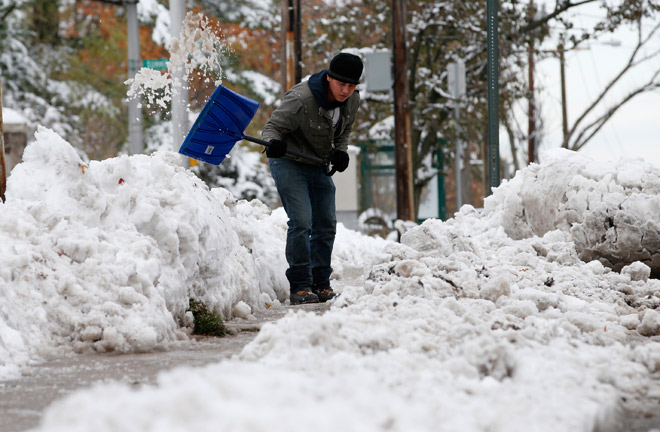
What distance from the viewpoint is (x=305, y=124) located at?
724 centimetres

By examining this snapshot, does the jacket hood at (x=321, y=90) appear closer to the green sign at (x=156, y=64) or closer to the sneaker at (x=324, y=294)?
the sneaker at (x=324, y=294)

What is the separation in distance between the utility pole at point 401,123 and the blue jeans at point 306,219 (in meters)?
10.2

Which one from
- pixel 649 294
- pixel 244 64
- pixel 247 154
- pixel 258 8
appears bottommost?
pixel 649 294

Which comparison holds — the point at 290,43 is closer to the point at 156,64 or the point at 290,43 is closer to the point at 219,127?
the point at 156,64

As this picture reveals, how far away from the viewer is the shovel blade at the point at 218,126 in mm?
7199

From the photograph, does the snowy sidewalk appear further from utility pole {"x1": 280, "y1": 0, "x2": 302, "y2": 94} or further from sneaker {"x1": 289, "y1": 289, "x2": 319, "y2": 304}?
utility pole {"x1": 280, "y1": 0, "x2": 302, "y2": 94}

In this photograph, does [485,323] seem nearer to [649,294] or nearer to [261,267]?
[649,294]

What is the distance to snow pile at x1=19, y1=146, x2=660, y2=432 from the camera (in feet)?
8.66

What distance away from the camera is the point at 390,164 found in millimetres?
24172

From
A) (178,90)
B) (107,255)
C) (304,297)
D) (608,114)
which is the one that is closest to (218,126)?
(304,297)

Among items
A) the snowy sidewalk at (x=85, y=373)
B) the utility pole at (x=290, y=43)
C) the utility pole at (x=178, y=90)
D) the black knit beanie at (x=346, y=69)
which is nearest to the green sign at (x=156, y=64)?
the utility pole at (x=178, y=90)

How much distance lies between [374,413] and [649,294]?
4.57 m

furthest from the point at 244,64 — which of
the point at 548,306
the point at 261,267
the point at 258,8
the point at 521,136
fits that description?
the point at 548,306

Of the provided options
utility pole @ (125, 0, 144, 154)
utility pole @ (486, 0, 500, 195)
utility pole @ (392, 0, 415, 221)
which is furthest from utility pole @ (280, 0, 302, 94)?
utility pole @ (486, 0, 500, 195)
